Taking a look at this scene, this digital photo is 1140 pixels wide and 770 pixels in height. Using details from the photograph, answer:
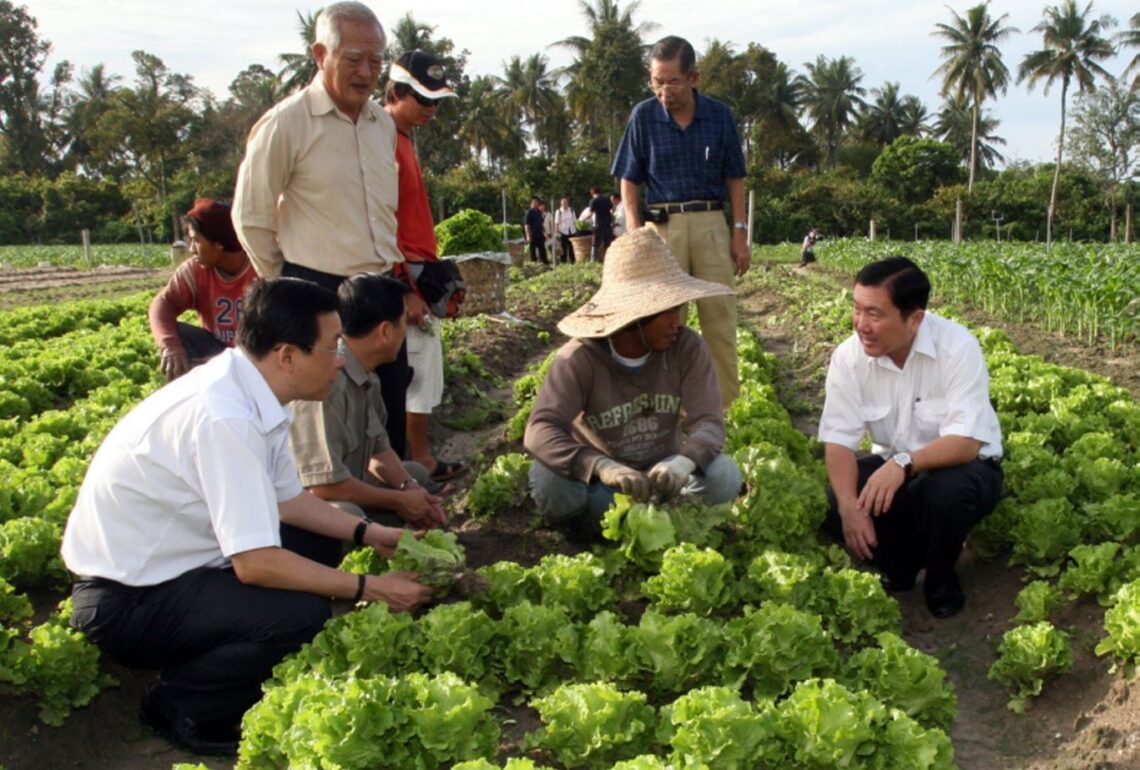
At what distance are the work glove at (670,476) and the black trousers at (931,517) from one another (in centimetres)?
95

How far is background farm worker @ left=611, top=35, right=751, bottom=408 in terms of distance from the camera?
589cm

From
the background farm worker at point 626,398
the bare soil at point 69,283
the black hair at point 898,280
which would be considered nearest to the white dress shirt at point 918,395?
the black hair at point 898,280

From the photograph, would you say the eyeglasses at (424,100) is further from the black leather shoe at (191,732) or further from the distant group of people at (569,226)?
the distant group of people at (569,226)

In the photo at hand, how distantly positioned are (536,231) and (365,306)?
2171 cm

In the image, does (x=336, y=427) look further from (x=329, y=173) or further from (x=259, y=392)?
(x=329, y=173)

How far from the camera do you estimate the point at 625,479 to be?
3.91m

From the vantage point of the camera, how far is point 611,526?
3.95 m

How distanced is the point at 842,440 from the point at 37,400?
7.75m

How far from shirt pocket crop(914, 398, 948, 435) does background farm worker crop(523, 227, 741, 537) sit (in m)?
0.88

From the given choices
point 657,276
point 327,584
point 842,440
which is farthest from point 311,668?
point 842,440

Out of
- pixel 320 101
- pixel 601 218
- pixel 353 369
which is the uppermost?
pixel 320 101

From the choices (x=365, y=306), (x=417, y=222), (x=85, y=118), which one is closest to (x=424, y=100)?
(x=417, y=222)

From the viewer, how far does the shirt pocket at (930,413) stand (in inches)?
170

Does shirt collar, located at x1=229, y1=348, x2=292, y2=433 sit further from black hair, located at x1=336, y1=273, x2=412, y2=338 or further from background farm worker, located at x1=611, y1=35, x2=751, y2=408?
background farm worker, located at x1=611, y1=35, x2=751, y2=408
